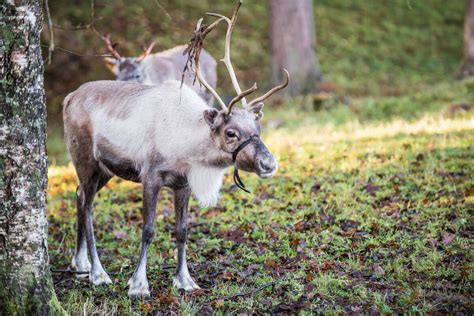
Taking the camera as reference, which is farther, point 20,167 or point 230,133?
point 230,133

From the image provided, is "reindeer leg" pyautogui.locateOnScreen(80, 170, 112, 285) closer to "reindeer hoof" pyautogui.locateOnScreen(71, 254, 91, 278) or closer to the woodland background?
the woodland background

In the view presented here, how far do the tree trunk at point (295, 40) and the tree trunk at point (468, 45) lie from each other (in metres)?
3.99

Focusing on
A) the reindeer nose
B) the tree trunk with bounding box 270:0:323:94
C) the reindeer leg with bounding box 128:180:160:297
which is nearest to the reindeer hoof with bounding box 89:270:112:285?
the reindeer leg with bounding box 128:180:160:297

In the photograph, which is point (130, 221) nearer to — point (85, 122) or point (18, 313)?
point (85, 122)

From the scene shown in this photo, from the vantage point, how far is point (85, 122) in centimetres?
643

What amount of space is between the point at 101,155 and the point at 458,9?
1944 cm

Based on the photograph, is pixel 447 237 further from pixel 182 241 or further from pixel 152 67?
pixel 152 67

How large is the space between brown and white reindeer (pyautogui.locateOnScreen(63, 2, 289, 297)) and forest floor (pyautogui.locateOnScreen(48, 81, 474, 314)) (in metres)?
0.46

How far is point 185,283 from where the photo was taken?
584 centimetres

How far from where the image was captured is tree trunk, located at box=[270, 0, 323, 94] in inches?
561

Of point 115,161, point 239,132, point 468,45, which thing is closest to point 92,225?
point 115,161

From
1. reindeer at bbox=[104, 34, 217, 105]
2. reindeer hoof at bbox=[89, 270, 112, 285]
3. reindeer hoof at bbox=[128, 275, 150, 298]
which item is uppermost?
reindeer at bbox=[104, 34, 217, 105]

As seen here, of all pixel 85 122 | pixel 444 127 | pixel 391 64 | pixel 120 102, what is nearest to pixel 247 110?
pixel 120 102

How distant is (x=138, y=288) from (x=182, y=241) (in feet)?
2.10
